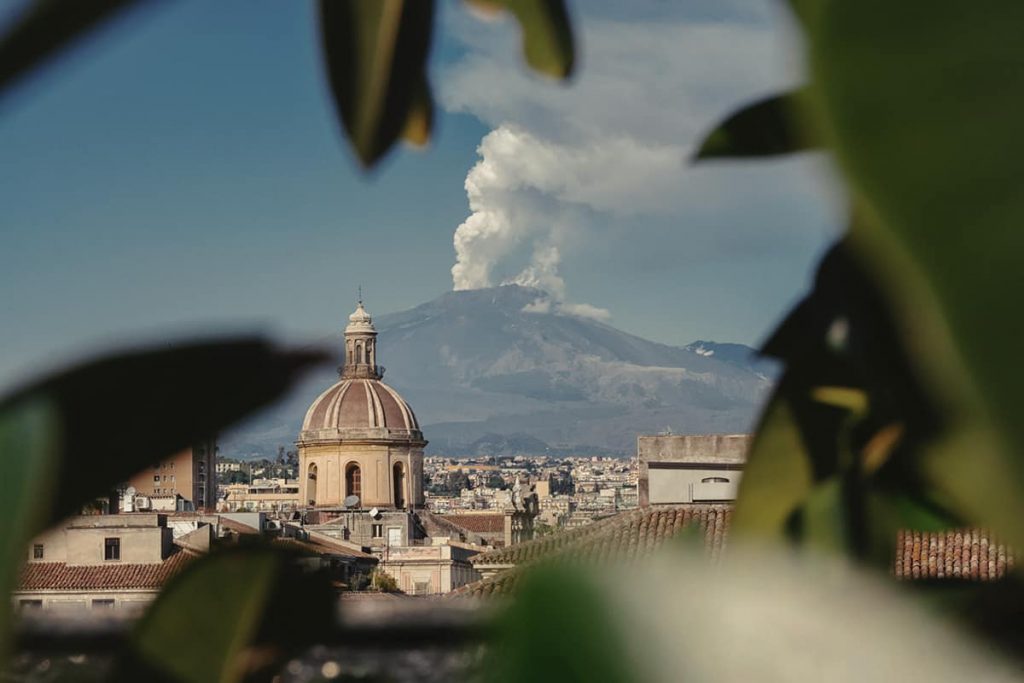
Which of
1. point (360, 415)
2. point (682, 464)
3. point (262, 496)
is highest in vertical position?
point (360, 415)

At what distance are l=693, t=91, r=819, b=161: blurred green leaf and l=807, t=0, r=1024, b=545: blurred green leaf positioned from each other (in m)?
0.18

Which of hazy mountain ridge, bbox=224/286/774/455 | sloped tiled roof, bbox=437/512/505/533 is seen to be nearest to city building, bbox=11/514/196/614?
sloped tiled roof, bbox=437/512/505/533

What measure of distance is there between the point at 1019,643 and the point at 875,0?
9 centimetres

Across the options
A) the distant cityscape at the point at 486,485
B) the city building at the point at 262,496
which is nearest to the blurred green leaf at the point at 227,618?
the city building at the point at 262,496

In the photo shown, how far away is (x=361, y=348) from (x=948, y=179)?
33.5 m

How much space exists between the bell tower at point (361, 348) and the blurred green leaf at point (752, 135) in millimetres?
32385

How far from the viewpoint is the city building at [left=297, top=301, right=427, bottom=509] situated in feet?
98.8

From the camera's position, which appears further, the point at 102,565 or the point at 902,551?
the point at 102,565

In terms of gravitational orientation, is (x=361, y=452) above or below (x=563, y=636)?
below

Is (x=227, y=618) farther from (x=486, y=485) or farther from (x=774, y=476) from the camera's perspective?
(x=486, y=485)

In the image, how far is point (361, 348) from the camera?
1313 inches

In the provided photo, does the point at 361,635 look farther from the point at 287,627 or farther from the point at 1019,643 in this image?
the point at 1019,643

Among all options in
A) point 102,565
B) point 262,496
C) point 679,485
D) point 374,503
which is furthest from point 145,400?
point 262,496

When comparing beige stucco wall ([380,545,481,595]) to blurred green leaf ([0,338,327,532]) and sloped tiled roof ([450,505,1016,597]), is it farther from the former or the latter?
blurred green leaf ([0,338,327,532])
